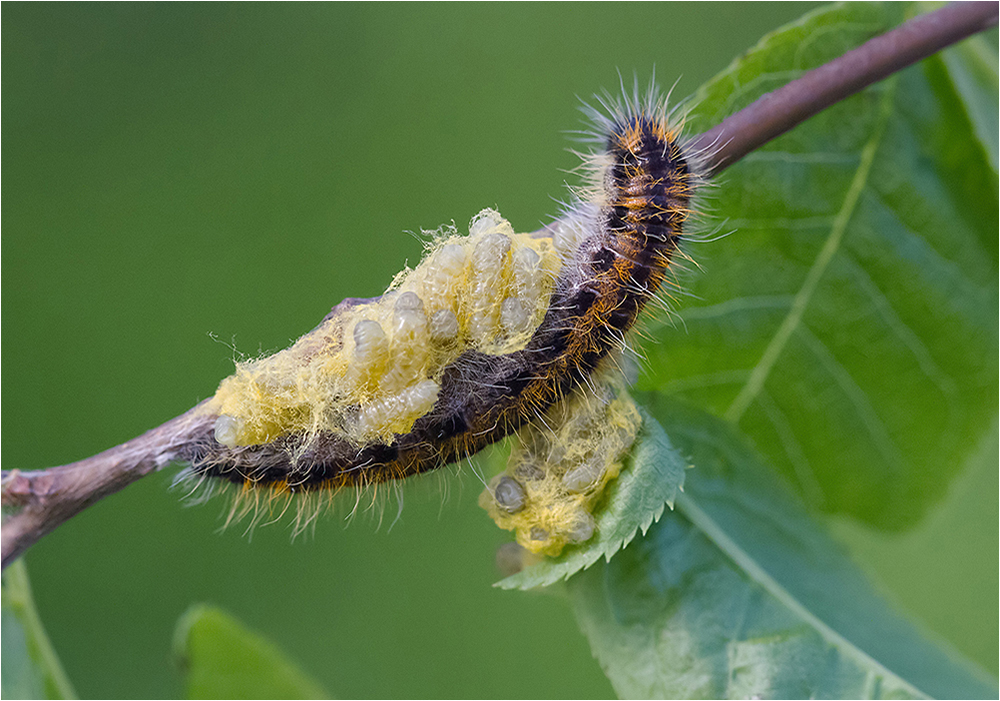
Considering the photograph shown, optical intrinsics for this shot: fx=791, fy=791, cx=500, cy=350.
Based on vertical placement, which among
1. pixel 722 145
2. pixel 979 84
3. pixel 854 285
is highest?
pixel 979 84

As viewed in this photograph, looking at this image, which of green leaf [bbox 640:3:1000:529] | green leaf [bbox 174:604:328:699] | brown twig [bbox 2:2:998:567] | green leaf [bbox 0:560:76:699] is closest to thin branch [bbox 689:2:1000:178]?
brown twig [bbox 2:2:998:567]

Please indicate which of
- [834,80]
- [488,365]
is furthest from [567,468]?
[834,80]

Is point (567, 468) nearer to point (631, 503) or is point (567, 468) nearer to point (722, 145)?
point (631, 503)

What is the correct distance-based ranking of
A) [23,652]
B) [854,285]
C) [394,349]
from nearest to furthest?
[394,349], [23,652], [854,285]

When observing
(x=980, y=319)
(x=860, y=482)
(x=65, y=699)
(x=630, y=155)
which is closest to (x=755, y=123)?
(x=630, y=155)

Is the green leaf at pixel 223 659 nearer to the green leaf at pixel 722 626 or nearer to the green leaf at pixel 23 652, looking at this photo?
the green leaf at pixel 23 652

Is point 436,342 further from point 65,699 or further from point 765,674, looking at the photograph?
point 65,699

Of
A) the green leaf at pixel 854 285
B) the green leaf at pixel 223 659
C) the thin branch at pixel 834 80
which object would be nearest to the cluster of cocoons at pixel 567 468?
the green leaf at pixel 854 285
